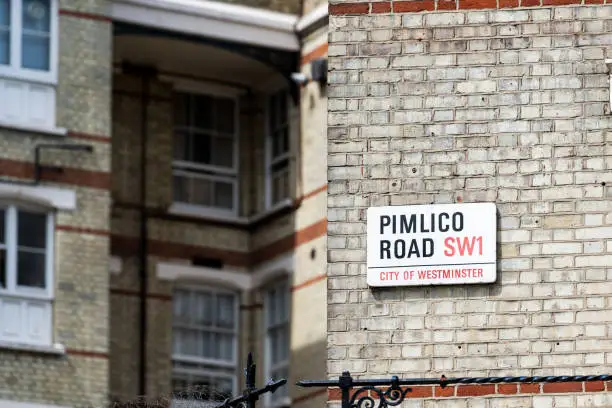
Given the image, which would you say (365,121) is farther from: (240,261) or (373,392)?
(240,261)

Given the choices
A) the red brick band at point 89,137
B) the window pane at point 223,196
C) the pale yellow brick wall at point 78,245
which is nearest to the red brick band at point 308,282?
the window pane at point 223,196

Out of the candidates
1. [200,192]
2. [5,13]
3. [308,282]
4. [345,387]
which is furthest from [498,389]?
[200,192]

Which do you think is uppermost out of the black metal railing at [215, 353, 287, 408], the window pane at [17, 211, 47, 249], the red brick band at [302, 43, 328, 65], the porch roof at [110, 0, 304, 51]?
the porch roof at [110, 0, 304, 51]

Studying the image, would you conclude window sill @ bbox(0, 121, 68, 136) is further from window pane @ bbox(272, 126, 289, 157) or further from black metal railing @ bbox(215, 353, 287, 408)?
black metal railing @ bbox(215, 353, 287, 408)

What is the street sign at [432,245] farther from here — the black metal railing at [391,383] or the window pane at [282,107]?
the window pane at [282,107]

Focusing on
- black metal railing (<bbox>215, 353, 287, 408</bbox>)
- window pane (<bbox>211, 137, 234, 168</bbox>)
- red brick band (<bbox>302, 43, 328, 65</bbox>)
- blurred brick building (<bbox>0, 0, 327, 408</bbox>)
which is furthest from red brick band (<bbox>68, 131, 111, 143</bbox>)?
black metal railing (<bbox>215, 353, 287, 408</bbox>)

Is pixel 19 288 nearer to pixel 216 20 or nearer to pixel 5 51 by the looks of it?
pixel 5 51

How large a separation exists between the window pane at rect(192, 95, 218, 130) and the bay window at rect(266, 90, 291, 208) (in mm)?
833

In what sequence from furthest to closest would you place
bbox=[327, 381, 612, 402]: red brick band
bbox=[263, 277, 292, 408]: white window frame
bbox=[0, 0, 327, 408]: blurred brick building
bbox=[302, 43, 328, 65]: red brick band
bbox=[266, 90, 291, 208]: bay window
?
bbox=[266, 90, 291, 208]: bay window
bbox=[263, 277, 292, 408]: white window frame
bbox=[302, 43, 328, 65]: red brick band
bbox=[0, 0, 327, 408]: blurred brick building
bbox=[327, 381, 612, 402]: red brick band

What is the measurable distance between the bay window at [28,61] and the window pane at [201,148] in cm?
381

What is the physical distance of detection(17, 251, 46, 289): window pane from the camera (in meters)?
34.5

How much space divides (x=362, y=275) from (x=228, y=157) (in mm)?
17129

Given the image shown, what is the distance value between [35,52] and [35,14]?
484 millimetres

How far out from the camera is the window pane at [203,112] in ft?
126
